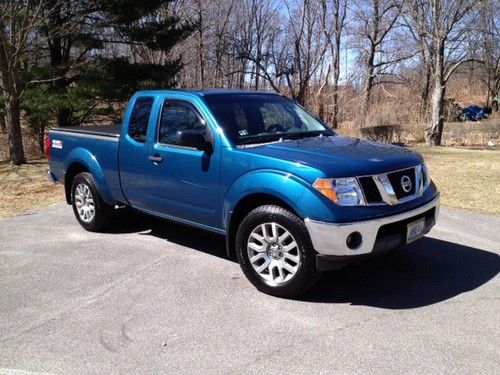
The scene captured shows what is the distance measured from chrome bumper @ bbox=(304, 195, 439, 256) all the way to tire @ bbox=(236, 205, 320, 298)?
98 mm

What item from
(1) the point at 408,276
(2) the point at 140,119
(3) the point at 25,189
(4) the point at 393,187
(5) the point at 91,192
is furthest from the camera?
(3) the point at 25,189

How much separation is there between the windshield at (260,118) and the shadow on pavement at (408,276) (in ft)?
4.45

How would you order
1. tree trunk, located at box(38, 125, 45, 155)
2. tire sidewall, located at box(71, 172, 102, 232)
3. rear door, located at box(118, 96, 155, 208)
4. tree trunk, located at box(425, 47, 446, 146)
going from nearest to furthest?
rear door, located at box(118, 96, 155, 208), tire sidewall, located at box(71, 172, 102, 232), tree trunk, located at box(38, 125, 45, 155), tree trunk, located at box(425, 47, 446, 146)

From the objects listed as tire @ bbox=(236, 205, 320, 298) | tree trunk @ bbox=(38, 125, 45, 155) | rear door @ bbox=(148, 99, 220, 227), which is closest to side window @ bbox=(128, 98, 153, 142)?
rear door @ bbox=(148, 99, 220, 227)

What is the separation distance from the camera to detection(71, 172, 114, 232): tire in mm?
6207

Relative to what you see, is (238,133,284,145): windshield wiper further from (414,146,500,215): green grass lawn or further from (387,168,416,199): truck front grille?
(414,146,500,215): green grass lawn

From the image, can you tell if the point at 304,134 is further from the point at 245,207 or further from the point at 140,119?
the point at 140,119

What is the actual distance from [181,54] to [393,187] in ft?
69.2

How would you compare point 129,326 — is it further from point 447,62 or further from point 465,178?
point 447,62

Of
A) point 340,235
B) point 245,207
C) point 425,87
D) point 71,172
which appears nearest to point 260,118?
point 245,207

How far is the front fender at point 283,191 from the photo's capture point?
12.8 ft

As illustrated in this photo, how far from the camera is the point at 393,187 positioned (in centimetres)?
416

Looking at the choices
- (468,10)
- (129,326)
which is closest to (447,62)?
(468,10)

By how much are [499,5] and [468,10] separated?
24.8ft
